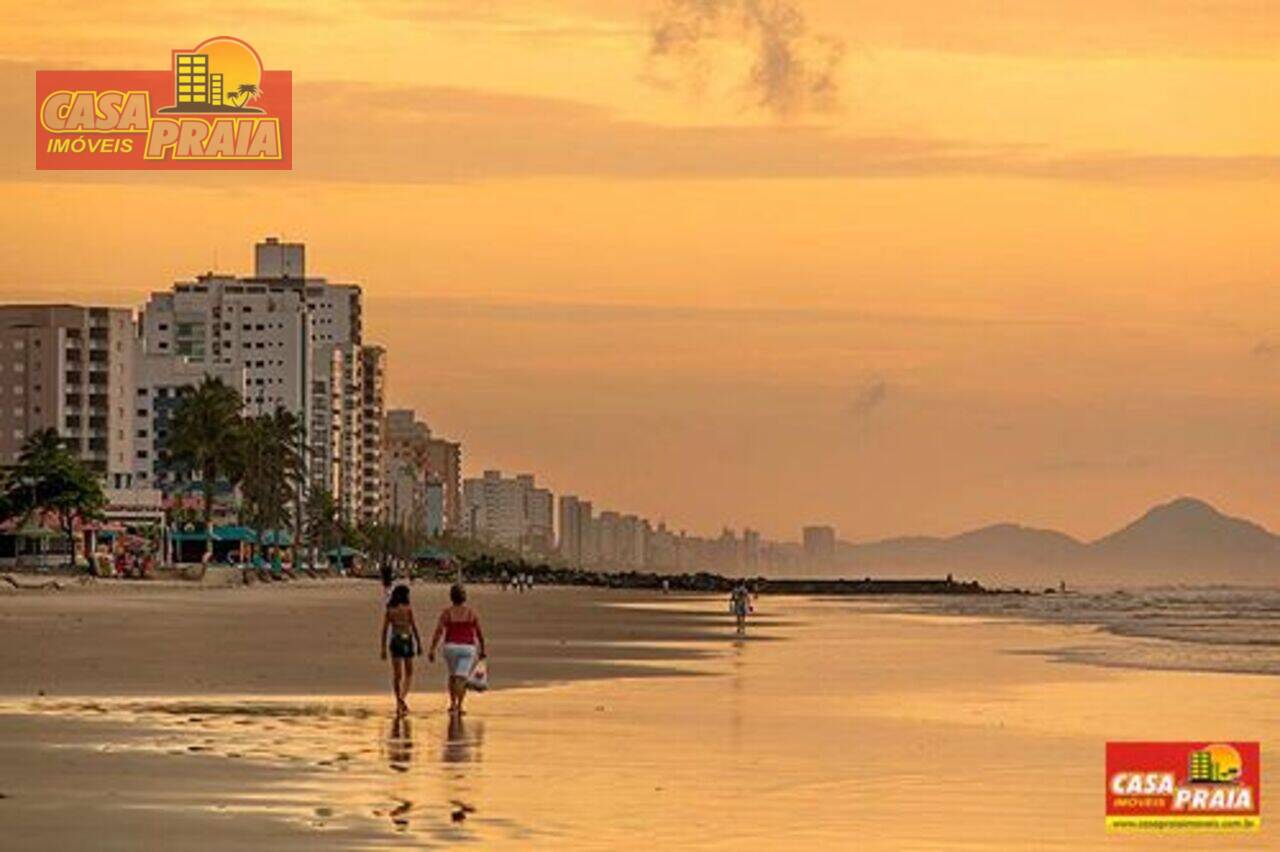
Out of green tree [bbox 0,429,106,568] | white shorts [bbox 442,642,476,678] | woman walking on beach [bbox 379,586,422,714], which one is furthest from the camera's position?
green tree [bbox 0,429,106,568]

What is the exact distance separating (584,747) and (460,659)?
5.53m

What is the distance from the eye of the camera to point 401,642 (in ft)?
126

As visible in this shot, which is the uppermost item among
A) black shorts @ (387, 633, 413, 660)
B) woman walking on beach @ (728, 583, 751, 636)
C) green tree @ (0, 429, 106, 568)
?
green tree @ (0, 429, 106, 568)

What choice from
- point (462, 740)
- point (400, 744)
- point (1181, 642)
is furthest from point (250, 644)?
point (400, 744)

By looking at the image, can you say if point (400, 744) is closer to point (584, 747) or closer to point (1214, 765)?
point (584, 747)

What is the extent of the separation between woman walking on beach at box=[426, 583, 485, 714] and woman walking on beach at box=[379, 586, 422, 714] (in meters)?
0.47

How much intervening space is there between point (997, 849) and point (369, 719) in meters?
15.1

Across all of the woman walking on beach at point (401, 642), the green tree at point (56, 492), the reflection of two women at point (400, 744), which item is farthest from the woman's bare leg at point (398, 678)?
the green tree at point (56, 492)

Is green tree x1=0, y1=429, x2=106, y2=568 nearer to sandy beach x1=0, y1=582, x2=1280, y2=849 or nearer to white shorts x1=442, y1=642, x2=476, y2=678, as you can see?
sandy beach x1=0, y1=582, x2=1280, y2=849

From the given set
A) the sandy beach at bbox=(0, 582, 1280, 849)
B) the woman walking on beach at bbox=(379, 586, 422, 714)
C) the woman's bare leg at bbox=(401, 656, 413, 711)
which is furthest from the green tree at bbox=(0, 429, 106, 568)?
the woman's bare leg at bbox=(401, 656, 413, 711)

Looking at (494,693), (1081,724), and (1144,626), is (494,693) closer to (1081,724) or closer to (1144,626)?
(1081,724)

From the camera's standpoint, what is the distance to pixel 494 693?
43.8m

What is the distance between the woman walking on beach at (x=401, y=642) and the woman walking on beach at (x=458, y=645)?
47 centimetres

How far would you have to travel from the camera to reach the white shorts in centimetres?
3712
